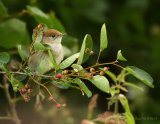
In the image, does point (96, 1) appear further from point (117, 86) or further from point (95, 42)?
point (117, 86)

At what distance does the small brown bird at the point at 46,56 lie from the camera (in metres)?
2.06

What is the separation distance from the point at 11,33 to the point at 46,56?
713 millimetres

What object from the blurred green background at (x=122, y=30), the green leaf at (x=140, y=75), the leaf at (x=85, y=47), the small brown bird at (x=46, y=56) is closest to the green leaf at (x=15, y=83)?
the small brown bird at (x=46, y=56)

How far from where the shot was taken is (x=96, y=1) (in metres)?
4.54

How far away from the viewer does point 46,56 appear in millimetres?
2145

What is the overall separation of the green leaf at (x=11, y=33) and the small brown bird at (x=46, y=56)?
0.45 metres

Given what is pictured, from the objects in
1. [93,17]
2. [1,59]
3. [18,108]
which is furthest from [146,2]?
[1,59]

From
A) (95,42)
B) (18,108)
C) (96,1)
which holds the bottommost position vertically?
(18,108)

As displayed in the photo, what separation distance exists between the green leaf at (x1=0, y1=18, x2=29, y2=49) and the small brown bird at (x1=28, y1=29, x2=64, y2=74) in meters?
0.45

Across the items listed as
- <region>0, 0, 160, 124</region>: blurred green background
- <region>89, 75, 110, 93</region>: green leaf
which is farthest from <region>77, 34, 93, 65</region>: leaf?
<region>0, 0, 160, 124</region>: blurred green background

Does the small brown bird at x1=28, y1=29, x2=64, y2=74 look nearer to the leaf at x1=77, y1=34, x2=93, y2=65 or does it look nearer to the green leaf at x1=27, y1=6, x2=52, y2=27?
the leaf at x1=77, y1=34, x2=93, y2=65

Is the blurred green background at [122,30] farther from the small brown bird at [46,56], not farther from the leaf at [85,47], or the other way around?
the leaf at [85,47]

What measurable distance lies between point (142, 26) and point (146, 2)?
192mm

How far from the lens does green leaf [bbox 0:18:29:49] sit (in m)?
2.81
